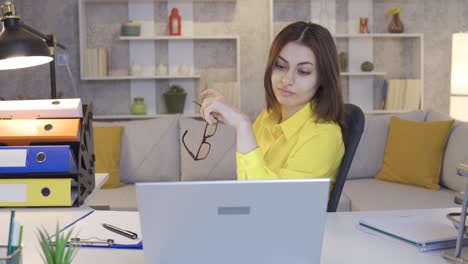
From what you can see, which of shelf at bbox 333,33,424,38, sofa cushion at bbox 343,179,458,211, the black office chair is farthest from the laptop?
shelf at bbox 333,33,424,38

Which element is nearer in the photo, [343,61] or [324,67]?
[324,67]

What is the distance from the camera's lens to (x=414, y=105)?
515 cm

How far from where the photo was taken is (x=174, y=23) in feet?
16.3

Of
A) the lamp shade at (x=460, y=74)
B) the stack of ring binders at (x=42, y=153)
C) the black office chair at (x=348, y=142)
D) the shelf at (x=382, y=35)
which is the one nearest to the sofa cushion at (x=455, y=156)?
the lamp shade at (x=460, y=74)

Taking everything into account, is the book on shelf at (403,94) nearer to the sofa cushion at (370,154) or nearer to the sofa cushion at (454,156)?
the sofa cushion at (370,154)

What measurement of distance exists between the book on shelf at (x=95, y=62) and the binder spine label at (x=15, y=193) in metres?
3.11

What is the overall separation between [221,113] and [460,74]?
3.79 metres

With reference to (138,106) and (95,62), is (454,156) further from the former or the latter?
(95,62)

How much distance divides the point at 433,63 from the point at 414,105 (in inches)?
19.5

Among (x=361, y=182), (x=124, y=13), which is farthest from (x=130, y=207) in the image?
(x=124, y=13)

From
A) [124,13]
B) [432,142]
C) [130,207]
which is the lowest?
[130,207]

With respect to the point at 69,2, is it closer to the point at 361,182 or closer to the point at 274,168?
the point at 361,182

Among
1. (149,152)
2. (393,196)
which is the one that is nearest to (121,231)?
(393,196)

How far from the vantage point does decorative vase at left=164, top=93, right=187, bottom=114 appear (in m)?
4.94
